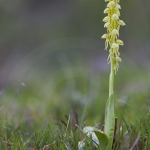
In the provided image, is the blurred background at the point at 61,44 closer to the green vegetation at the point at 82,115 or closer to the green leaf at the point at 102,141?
the green vegetation at the point at 82,115

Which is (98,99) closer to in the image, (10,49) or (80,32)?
(80,32)

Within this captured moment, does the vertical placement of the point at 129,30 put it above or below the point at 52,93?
above

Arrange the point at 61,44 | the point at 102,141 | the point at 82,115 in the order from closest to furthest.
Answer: the point at 102,141 → the point at 82,115 → the point at 61,44

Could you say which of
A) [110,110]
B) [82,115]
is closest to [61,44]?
[82,115]

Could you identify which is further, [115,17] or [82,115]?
[82,115]

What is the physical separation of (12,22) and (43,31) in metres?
1.46

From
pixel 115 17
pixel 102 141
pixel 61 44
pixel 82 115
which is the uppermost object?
pixel 61 44

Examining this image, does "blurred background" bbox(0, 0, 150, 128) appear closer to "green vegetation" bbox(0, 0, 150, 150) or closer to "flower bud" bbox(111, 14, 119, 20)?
"green vegetation" bbox(0, 0, 150, 150)

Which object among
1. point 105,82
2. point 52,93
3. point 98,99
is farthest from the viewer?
point 105,82

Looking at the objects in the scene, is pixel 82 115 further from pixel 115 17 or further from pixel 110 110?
pixel 115 17

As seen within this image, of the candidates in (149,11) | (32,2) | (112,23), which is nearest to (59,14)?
(32,2)

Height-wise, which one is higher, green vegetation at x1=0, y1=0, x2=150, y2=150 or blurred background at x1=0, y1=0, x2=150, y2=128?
blurred background at x1=0, y1=0, x2=150, y2=128

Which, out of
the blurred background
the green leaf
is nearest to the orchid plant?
the green leaf

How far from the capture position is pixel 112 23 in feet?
6.77
